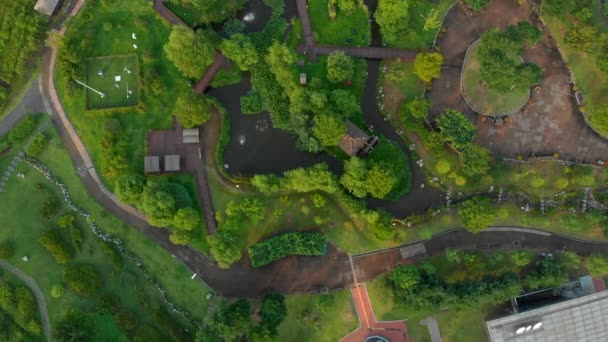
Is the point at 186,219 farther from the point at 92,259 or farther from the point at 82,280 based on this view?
the point at 82,280

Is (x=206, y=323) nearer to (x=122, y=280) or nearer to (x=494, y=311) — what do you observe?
(x=122, y=280)

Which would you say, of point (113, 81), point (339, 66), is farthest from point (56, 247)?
point (339, 66)

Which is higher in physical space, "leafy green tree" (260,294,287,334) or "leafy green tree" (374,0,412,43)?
"leafy green tree" (374,0,412,43)

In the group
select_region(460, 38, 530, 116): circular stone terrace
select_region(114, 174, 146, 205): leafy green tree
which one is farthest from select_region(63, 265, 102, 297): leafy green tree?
select_region(460, 38, 530, 116): circular stone terrace

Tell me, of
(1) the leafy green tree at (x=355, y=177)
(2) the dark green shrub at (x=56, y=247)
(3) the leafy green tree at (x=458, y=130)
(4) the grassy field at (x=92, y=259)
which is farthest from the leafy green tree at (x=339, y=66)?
(2) the dark green shrub at (x=56, y=247)

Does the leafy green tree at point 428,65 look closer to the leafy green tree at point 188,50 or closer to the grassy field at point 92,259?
the leafy green tree at point 188,50

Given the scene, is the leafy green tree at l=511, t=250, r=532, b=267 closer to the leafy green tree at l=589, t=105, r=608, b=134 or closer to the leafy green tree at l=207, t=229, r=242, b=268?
the leafy green tree at l=589, t=105, r=608, b=134
